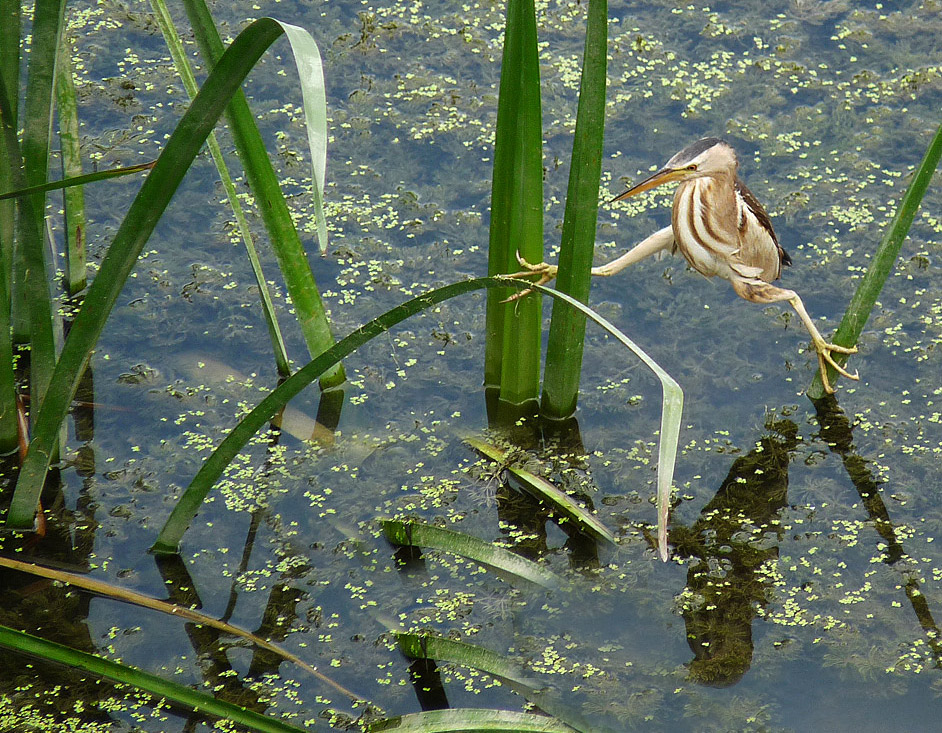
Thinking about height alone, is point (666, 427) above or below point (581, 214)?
below

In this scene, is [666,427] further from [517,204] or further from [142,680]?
[142,680]

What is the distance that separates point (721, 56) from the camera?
4.03 metres

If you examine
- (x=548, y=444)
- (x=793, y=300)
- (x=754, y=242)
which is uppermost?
(x=754, y=242)

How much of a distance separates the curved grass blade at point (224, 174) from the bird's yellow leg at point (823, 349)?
132 cm

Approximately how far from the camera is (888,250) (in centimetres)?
253

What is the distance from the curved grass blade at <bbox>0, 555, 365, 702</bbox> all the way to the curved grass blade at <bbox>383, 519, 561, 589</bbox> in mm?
374

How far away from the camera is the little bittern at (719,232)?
2.63 m

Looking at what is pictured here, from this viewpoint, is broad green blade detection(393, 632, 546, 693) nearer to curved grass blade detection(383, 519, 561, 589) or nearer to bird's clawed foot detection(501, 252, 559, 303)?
curved grass blade detection(383, 519, 561, 589)

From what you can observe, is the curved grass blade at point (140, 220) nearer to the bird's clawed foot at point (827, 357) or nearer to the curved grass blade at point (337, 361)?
the curved grass blade at point (337, 361)

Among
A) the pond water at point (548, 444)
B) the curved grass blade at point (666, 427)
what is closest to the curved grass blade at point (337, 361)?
the curved grass blade at point (666, 427)

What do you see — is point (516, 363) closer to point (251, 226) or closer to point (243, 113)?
point (243, 113)

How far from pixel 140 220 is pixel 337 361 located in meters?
0.43

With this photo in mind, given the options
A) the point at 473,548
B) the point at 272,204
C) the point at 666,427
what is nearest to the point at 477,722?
the point at 473,548

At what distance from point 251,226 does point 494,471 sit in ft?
4.07
